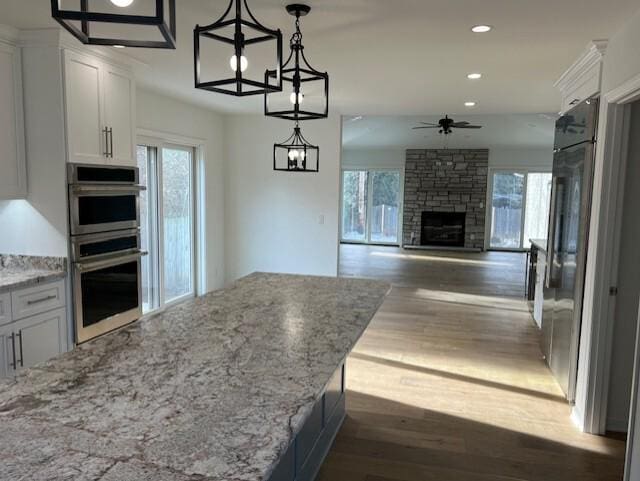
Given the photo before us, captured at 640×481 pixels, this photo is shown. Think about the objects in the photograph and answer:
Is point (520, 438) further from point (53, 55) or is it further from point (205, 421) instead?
point (53, 55)

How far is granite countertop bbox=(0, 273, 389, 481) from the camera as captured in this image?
105cm

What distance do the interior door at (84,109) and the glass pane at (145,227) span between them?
5.64 feet

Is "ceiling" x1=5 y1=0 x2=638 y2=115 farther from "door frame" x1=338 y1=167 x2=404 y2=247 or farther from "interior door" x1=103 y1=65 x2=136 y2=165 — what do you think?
"door frame" x1=338 y1=167 x2=404 y2=247

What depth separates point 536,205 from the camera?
12.1 meters

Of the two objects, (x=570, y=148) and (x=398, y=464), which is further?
(x=570, y=148)

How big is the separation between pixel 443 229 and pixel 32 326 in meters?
10.8

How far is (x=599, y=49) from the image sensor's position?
3.03 meters

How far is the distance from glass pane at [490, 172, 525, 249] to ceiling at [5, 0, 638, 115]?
24.5 ft

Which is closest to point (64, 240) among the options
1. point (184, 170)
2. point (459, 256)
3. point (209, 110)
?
point (184, 170)

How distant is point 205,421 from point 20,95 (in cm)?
286

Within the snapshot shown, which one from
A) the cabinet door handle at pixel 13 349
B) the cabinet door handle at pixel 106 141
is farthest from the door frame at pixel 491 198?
the cabinet door handle at pixel 13 349

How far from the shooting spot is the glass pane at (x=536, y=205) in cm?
1202

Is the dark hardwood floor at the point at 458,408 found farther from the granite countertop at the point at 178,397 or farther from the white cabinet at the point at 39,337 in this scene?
the white cabinet at the point at 39,337

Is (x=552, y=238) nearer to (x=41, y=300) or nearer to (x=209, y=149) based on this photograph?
(x=41, y=300)
